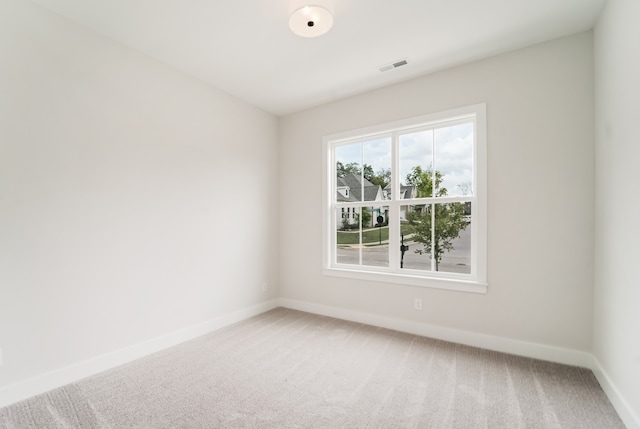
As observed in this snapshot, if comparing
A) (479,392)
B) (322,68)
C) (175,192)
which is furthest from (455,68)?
(175,192)

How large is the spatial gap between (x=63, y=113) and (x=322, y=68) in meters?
2.28

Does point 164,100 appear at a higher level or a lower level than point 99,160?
higher

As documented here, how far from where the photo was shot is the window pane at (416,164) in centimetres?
325

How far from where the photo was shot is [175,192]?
3002mm

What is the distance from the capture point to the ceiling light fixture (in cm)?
201

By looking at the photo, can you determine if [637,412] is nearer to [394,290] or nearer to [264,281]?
[394,290]

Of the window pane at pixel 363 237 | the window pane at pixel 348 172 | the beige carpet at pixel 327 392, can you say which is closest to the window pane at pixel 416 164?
the window pane at pixel 363 237

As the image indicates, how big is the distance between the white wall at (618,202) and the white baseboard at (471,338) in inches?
8.2

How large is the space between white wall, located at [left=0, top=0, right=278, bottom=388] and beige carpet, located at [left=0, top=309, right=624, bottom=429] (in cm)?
42

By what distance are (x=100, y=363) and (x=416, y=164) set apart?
140 inches

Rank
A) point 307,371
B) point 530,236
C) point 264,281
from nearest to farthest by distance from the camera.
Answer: point 307,371, point 530,236, point 264,281

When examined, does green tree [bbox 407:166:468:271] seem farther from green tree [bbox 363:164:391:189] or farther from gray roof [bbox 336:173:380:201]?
gray roof [bbox 336:173:380:201]

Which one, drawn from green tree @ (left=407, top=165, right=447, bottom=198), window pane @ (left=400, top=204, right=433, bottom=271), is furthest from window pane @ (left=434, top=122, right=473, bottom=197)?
window pane @ (left=400, top=204, right=433, bottom=271)

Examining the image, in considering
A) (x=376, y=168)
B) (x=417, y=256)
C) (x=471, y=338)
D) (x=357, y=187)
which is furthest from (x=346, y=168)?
(x=471, y=338)
